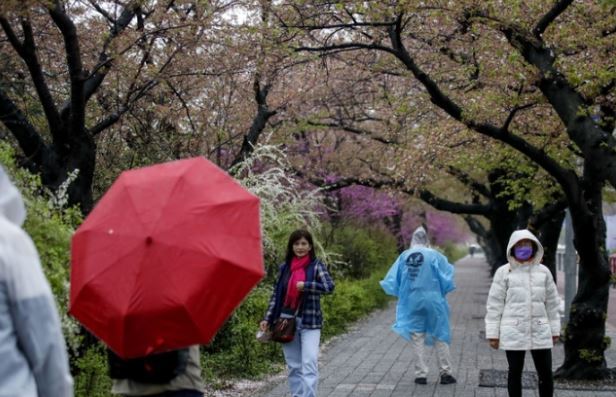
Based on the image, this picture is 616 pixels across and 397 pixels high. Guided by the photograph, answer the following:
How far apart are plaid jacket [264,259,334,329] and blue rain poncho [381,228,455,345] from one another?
138 inches

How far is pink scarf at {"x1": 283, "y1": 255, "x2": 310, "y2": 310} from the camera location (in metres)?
7.94

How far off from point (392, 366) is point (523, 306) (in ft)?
16.7

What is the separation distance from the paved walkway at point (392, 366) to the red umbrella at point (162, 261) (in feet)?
20.2

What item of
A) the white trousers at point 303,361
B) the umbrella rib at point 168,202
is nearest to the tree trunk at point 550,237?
the white trousers at point 303,361

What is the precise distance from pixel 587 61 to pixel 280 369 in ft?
18.2

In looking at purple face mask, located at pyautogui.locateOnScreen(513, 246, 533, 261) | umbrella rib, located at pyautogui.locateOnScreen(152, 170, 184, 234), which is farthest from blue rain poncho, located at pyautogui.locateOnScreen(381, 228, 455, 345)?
umbrella rib, located at pyautogui.locateOnScreen(152, 170, 184, 234)

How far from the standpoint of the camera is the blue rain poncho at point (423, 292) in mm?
11312

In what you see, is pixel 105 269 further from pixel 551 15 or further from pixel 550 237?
pixel 550 237

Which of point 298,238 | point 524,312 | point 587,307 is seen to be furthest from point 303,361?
point 587,307

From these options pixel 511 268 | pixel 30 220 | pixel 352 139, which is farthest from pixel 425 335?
pixel 352 139

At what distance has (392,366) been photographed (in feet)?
42.6

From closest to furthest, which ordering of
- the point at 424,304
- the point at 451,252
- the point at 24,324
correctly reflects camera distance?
the point at 24,324
the point at 424,304
the point at 451,252

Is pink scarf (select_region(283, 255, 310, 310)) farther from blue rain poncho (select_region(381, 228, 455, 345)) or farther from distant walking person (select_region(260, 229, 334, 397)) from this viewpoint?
blue rain poncho (select_region(381, 228, 455, 345))

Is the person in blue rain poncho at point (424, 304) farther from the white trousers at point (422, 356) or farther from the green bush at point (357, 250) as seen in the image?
the green bush at point (357, 250)
